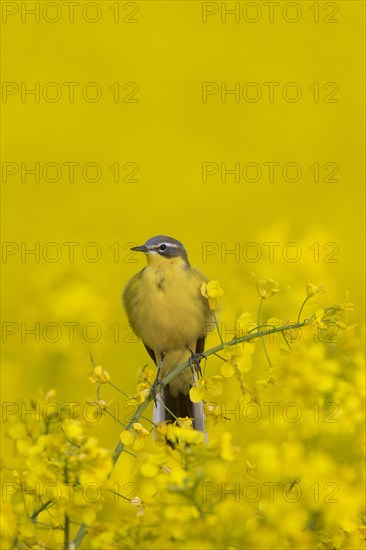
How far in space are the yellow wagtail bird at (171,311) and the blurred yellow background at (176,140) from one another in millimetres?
1351

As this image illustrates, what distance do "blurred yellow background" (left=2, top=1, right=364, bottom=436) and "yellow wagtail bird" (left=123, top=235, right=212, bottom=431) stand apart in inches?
53.2

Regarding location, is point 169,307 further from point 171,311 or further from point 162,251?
point 162,251

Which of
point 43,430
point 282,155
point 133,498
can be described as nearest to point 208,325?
point 133,498

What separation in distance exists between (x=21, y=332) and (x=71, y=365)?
1.76 feet

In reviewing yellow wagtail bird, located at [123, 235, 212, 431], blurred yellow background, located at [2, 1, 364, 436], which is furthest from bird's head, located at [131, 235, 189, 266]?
blurred yellow background, located at [2, 1, 364, 436]

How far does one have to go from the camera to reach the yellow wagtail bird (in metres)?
5.16

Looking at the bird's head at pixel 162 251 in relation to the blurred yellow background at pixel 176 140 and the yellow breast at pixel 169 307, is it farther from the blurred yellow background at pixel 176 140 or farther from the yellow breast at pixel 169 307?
the blurred yellow background at pixel 176 140

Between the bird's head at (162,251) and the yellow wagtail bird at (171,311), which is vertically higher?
the bird's head at (162,251)

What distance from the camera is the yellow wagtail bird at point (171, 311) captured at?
516cm

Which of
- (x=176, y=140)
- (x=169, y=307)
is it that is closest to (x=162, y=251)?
(x=169, y=307)

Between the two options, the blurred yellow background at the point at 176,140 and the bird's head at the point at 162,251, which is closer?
the bird's head at the point at 162,251

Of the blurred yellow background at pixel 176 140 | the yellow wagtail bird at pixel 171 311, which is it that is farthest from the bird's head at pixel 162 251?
the blurred yellow background at pixel 176 140

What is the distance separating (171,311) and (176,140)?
7.03m

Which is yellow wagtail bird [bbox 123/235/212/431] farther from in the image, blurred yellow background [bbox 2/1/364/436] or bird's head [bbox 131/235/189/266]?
blurred yellow background [bbox 2/1/364/436]
